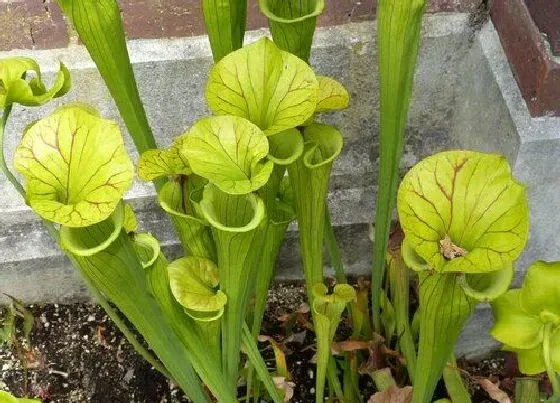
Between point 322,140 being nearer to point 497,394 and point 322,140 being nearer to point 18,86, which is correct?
point 18,86

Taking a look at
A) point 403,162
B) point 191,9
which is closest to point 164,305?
point 191,9

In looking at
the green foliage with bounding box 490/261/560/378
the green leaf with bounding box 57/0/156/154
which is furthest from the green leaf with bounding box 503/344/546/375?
the green leaf with bounding box 57/0/156/154

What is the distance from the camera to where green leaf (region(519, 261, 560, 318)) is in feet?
2.33

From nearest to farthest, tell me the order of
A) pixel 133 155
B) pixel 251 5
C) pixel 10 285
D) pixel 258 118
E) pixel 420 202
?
pixel 420 202 < pixel 258 118 < pixel 251 5 < pixel 133 155 < pixel 10 285

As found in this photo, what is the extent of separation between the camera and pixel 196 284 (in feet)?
2.44

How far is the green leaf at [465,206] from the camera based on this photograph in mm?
571

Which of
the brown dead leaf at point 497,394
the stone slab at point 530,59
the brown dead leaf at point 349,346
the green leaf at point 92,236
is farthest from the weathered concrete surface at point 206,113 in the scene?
the green leaf at point 92,236

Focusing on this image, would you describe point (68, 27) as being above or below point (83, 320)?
above

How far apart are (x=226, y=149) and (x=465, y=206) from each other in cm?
22

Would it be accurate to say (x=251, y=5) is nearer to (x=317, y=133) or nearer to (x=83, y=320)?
(x=317, y=133)

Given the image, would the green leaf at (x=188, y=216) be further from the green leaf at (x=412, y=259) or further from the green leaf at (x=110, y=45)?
the green leaf at (x=412, y=259)

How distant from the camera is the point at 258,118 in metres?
0.71

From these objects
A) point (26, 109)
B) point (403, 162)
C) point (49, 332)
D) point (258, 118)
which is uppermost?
point (258, 118)

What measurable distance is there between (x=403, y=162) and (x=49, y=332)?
0.70 meters
